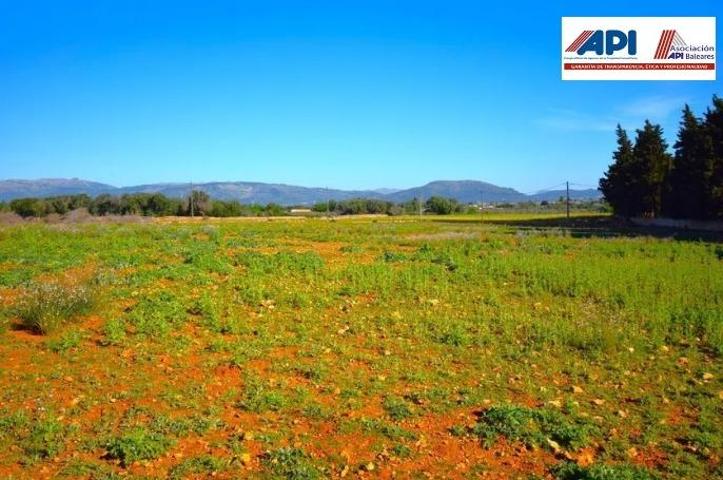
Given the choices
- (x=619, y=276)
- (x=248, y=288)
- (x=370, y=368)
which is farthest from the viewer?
(x=619, y=276)

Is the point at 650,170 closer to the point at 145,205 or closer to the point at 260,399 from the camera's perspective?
the point at 260,399

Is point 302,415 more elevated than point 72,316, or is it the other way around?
point 72,316

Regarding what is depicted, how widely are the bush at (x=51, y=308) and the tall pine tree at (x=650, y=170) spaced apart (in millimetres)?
48754

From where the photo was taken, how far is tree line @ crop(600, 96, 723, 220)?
35406 mm

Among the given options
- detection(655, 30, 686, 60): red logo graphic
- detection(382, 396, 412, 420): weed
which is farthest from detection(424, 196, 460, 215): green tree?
detection(382, 396, 412, 420): weed

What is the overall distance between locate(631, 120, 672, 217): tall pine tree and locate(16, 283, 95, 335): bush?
48.8 metres

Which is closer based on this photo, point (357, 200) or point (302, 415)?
point (302, 415)

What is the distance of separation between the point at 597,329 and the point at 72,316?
329 inches

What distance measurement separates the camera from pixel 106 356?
711cm

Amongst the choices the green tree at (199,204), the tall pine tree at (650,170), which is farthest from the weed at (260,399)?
A: the green tree at (199,204)

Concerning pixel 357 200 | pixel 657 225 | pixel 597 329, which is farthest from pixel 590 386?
pixel 357 200

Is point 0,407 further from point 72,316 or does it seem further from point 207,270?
point 207,270

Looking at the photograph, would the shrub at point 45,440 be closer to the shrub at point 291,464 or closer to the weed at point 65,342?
the shrub at point 291,464

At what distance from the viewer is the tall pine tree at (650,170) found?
46.8 m
